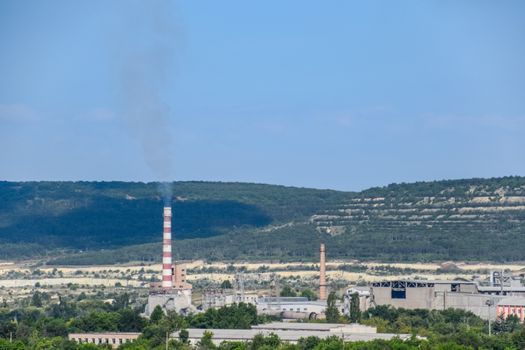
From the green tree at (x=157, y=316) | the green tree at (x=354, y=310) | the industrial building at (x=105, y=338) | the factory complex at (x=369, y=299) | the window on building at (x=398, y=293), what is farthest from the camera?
the window on building at (x=398, y=293)

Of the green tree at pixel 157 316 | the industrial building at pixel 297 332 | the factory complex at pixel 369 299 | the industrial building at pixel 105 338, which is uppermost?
the factory complex at pixel 369 299

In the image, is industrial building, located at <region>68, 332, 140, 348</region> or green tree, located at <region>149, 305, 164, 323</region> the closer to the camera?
industrial building, located at <region>68, 332, 140, 348</region>

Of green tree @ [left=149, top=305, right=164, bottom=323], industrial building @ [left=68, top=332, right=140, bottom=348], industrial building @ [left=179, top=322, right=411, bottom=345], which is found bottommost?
industrial building @ [left=68, top=332, right=140, bottom=348]

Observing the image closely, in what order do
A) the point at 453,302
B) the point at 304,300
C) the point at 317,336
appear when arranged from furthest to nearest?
the point at 304,300, the point at 453,302, the point at 317,336

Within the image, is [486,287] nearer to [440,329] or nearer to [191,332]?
[440,329]

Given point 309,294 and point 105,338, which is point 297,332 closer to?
point 105,338

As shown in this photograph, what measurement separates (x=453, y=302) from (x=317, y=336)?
38.2 m

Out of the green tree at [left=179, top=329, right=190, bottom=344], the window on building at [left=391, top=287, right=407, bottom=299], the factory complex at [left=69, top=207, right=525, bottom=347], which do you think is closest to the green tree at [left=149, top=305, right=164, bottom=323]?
the factory complex at [left=69, top=207, right=525, bottom=347]

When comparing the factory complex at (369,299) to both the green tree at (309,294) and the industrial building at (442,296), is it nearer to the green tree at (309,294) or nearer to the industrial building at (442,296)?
the industrial building at (442,296)

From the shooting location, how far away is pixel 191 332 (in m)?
120

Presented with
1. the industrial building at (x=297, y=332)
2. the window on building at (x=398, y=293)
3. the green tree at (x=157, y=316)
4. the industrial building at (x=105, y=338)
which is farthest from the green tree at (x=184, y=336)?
the window on building at (x=398, y=293)

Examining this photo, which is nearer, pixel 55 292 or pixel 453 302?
pixel 453 302

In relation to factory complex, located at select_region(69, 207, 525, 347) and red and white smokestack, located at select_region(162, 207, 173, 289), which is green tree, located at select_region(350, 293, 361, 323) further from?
red and white smokestack, located at select_region(162, 207, 173, 289)

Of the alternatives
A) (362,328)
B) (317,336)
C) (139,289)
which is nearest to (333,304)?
(362,328)
